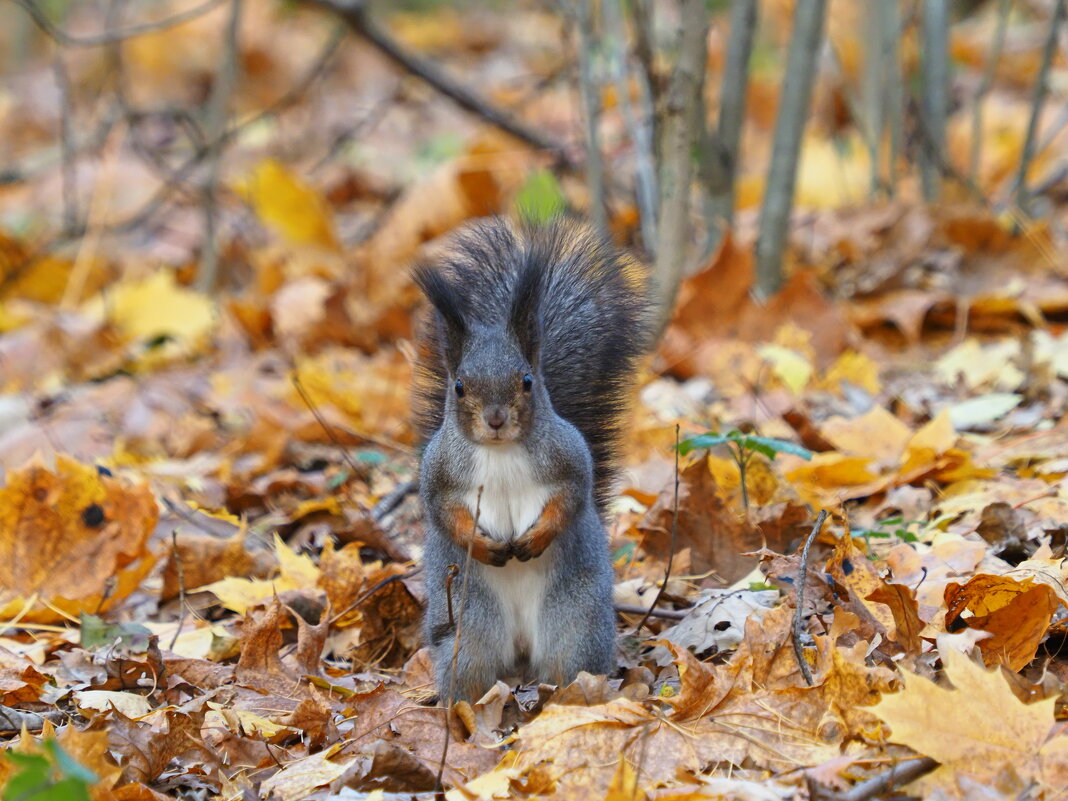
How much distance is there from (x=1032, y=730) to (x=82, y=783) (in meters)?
1.11

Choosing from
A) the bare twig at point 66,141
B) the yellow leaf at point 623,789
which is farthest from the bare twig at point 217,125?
the yellow leaf at point 623,789

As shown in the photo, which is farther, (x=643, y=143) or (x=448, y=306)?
(x=643, y=143)

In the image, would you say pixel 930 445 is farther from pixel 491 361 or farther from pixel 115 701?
pixel 115 701

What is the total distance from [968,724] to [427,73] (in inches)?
177

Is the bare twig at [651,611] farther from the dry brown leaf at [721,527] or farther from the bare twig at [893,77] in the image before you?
the bare twig at [893,77]

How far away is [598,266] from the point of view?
2.37 metres

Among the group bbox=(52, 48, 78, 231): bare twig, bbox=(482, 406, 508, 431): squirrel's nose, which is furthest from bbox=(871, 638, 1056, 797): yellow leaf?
bbox=(52, 48, 78, 231): bare twig

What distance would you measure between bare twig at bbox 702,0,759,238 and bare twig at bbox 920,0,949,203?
88 centimetres

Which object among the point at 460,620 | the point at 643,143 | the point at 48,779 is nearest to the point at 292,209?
the point at 643,143

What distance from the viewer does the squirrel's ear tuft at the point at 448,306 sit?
6.58 ft

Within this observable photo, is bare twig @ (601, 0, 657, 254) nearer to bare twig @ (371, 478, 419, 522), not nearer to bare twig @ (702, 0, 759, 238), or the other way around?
bare twig @ (702, 0, 759, 238)

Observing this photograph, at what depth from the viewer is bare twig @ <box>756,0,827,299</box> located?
12.0ft

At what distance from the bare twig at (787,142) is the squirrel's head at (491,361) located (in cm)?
202

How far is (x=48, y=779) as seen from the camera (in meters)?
1.34
